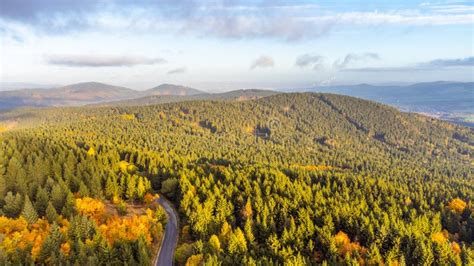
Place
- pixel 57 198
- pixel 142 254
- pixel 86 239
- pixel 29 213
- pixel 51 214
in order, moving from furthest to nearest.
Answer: pixel 57 198
pixel 51 214
pixel 29 213
pixel 86 239
pixel 142 254

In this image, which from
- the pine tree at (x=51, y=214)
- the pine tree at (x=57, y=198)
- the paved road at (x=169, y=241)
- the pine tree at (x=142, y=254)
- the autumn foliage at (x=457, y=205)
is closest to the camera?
the pine tree at (x=142, y=254)

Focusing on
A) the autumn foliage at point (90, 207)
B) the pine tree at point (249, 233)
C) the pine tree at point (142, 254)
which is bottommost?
the pine tree at point (249, 233)

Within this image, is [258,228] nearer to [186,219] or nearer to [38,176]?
[186,219]

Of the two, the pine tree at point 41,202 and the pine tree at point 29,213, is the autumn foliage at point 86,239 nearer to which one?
the pine tree at point 29,213

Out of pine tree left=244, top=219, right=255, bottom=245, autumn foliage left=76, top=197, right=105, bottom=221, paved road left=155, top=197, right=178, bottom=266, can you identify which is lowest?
paved road left=155, top=197, right=178, bottom=266

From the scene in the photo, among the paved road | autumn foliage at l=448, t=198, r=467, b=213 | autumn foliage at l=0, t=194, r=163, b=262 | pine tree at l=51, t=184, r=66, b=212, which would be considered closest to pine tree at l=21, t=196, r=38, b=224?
autumn foliage at l=0, t=194, r=163, b=262

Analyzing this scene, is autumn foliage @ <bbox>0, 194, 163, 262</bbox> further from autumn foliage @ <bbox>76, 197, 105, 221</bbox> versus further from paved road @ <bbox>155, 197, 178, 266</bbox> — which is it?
paved road @ <bbox>155, 197, 178, 266</bbox>

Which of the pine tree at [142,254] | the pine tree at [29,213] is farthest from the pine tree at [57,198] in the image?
the pine tree at [142,254]

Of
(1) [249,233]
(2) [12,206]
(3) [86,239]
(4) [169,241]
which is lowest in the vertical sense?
(4) [169,241]

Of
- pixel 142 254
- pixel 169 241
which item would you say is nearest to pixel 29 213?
pixel 142 254

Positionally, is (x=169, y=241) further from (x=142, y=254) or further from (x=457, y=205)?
(x=457, y=205)
